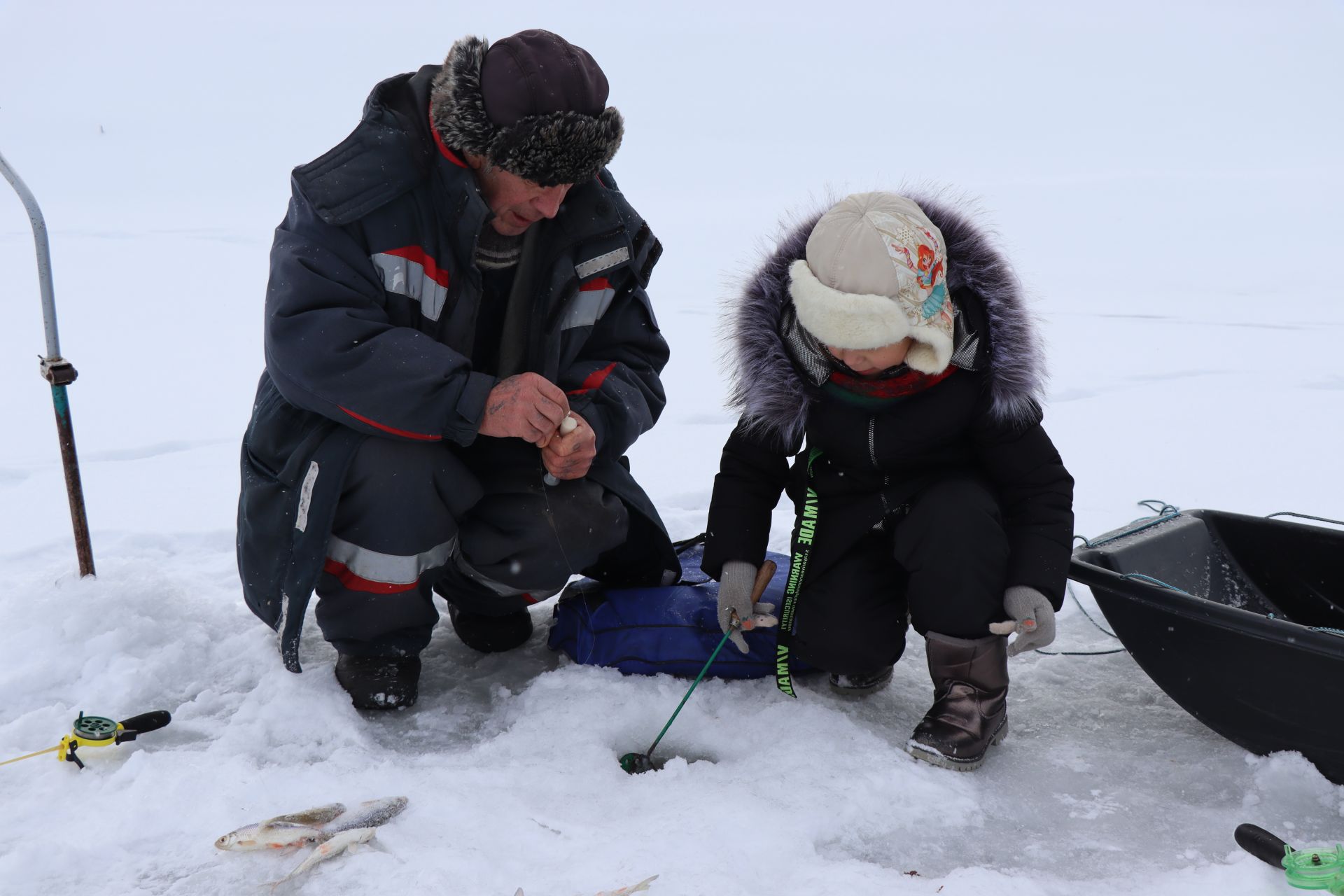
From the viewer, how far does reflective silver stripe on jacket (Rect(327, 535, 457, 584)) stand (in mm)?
1910

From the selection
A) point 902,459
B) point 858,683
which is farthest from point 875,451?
point 858,683

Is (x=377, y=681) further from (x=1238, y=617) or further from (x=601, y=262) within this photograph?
(x=1238, y=617)

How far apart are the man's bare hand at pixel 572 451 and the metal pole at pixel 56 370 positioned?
0.93 m

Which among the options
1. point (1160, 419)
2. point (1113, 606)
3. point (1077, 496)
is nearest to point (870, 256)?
point (1113, 606)

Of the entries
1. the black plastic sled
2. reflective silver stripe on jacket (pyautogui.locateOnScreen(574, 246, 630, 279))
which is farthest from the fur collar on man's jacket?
the black plastic sled

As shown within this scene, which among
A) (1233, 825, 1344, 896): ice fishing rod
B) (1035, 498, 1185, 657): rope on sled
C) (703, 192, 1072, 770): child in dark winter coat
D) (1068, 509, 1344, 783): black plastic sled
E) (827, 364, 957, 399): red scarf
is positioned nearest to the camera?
(1233, 825, 1344, 896): ice fishing rod

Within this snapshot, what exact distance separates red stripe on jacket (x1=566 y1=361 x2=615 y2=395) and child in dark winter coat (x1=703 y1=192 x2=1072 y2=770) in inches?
11.3

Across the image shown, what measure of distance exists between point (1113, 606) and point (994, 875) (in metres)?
0.59

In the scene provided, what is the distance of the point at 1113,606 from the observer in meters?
1.84

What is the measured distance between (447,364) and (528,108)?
455 millimetres

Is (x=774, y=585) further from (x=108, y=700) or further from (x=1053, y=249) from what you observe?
(x=1053, y=249)

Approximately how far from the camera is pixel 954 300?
1.87 metres

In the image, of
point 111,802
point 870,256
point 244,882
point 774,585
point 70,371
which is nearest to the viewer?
point 244,882

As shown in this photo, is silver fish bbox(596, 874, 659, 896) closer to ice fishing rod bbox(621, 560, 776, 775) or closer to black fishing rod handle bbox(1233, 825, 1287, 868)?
ice fishing rod bbox(621, 560, 776, 775)
